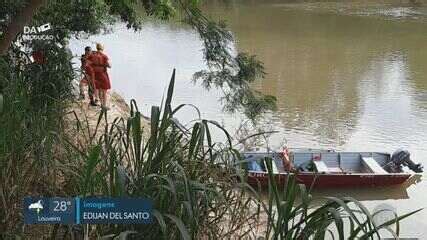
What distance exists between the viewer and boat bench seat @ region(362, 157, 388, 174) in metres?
7.98

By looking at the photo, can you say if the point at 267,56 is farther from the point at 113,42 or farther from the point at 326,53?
the point at 113,42

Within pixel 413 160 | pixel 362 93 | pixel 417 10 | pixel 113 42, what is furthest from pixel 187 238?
pixel 417 10

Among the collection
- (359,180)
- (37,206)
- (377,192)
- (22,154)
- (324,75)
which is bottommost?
(377,192)

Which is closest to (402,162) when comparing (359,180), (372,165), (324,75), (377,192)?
(372,165)

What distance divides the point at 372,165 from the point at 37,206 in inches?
266

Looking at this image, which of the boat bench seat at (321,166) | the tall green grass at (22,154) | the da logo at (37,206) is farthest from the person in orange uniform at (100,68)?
the da logo at (37,206)

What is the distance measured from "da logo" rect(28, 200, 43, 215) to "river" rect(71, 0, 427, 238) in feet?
8.77

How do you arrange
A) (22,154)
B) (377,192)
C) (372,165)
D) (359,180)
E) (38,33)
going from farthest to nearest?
(372,165) < (377,192) < (359,180) < (38,33) < (22,154)

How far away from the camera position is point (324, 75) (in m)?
14.0

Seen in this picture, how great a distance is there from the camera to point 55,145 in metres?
2.85

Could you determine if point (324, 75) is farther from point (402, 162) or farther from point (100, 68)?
point (100, 68)

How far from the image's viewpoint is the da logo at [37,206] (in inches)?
72.2

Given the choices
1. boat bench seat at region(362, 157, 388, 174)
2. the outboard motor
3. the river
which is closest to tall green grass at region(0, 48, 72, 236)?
the river

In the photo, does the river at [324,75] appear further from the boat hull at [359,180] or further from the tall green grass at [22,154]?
the tall green grass at [22,154]
